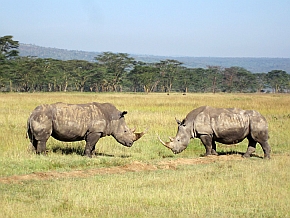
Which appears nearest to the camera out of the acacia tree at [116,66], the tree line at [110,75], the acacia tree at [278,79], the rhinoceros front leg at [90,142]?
the rhinoceros front leg at [90,142]

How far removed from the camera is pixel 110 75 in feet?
268

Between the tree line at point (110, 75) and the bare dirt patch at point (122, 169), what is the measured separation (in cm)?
4872

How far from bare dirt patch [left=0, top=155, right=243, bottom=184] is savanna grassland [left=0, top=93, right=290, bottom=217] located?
0.02m

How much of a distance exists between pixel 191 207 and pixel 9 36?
5498 cm

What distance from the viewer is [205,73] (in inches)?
4473

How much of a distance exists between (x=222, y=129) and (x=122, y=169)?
3.69 m

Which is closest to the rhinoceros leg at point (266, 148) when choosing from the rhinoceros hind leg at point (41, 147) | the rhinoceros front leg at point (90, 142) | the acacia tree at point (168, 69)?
the rhinoceros front leg at point (90, 142)

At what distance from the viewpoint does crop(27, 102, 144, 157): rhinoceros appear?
42.1 feet

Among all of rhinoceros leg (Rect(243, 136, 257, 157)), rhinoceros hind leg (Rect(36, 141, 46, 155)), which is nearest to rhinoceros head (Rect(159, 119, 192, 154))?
rhinoceros leg (Rect(243, 136, 257, 157))

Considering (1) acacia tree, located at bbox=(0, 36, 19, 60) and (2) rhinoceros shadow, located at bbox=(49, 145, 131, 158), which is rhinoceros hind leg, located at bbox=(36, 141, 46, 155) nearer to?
(2) rhinoceros shadow, located at bbox=(49, 145, 131, 158)

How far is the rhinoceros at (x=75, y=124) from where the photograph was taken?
12.8 meters

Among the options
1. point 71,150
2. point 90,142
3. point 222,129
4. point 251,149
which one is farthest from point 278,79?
point 90,142

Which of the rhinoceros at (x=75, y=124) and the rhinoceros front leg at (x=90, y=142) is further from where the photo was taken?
the rhinoceros front leg at (x=90, y=142)

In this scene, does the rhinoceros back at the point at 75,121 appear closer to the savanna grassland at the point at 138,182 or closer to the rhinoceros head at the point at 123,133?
the rhinoceros head at the point at 123,133
